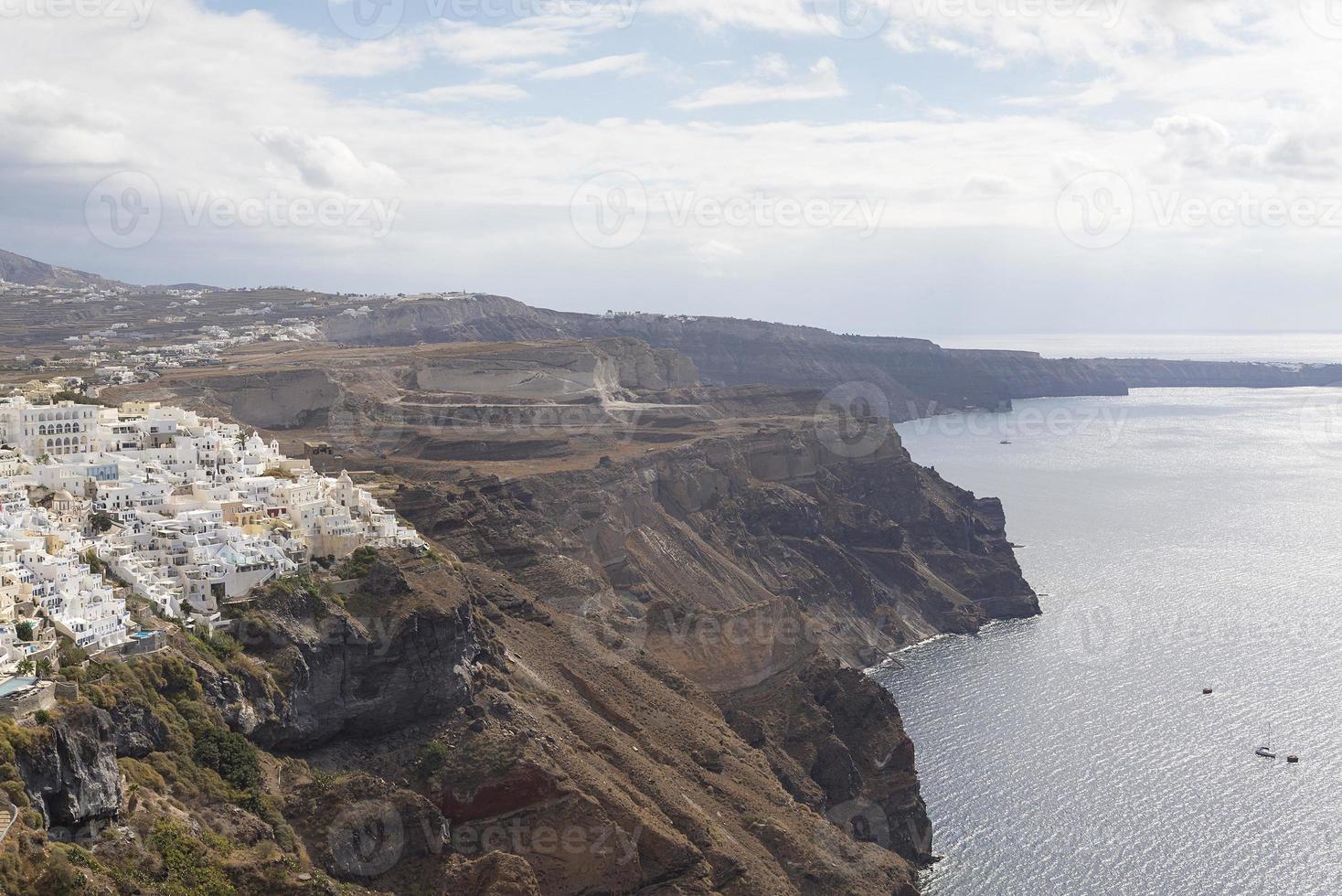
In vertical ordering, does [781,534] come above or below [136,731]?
below

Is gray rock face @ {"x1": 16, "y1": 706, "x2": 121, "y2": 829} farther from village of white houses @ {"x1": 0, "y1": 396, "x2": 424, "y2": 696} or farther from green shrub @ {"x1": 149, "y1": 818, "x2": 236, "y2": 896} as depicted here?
village of white houses @ {"x1": 0, "y1": 396, "x2": 424, "y2": 696}

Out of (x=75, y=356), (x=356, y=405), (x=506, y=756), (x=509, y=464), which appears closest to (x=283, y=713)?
(x=506, y=756)

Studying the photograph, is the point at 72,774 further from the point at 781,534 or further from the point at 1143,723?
the point at 781,534

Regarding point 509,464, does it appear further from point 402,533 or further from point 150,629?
point 150,629

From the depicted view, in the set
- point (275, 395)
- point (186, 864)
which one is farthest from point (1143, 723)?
point (275, 395)

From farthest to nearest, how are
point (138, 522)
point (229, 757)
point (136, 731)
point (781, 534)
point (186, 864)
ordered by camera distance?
point (781, 534) → point (138, 522) → point (229, 757) → point (136, 731) → point (186, 864)

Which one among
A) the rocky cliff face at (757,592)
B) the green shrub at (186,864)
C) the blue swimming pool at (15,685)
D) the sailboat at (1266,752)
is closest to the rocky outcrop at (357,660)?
the rocky cliff face at (757,592)
